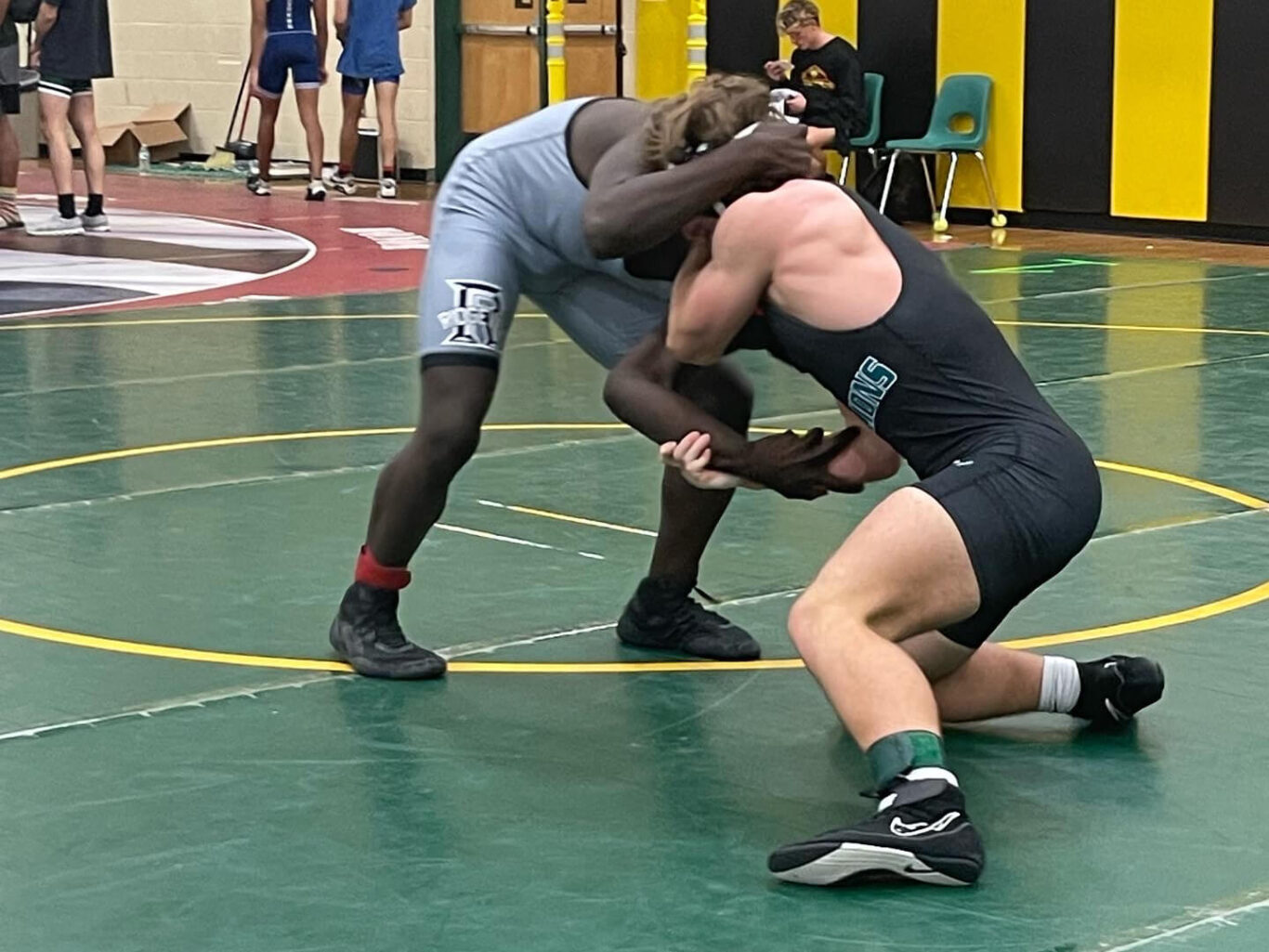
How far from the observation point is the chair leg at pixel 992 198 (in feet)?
51.6

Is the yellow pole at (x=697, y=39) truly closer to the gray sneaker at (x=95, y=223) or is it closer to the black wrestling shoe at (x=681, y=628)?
the gray sneaker at (x=95, y=223)

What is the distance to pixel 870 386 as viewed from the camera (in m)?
4.08

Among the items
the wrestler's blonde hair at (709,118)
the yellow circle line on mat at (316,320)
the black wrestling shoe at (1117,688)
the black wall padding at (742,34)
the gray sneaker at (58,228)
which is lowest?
the yellow circle line on mat at (316,320)

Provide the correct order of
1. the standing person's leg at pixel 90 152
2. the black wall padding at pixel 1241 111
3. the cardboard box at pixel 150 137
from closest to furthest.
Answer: the standing person's leg at pixel 90 152 → the black wall padding at pixel 1241 111 → the cardboard box at pixel 150 137

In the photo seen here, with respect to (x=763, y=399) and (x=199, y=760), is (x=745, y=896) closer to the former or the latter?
(x=199, y=760)

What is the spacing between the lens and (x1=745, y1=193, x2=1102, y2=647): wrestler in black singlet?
3959 millimetres

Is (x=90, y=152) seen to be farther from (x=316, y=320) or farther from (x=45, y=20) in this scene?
(x=316, y=320)

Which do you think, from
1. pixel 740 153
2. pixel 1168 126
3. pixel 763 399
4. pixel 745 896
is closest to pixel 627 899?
pixel 745 896

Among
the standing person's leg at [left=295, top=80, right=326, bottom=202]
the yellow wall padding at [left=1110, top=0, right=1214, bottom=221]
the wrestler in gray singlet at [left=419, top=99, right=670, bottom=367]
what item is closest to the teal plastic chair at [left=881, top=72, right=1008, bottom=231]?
the yellow wall padding at [left=1110, top=0, right=1214, bottom=221]

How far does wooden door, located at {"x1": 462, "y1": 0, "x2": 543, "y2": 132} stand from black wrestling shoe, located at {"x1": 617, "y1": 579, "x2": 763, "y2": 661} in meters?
14.3

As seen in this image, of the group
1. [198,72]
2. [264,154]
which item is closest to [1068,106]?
[264,154]

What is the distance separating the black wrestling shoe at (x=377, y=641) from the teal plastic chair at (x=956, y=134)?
11.0m

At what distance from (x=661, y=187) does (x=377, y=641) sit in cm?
129

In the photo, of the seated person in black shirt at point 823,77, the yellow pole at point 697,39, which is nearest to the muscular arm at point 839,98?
the seated person in black shirt at point 823,77
